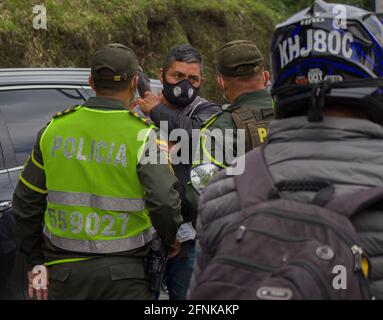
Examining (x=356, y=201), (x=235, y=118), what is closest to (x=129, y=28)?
(x=235, y=118)

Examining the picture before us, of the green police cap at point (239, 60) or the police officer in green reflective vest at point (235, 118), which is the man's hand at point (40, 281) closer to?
the police officer in green reflective vest at point (235, 118)

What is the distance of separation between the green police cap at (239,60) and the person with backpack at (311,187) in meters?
1.27

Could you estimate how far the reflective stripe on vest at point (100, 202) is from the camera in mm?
2814

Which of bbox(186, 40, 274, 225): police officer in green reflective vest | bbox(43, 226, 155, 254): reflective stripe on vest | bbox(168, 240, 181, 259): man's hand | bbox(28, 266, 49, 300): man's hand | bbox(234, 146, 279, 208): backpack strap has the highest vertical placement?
bbox(186, 40, 274, 225): police officer in green reflective vest

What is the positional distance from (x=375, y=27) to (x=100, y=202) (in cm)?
152

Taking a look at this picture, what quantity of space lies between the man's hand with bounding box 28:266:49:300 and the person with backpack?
1513 millimetres

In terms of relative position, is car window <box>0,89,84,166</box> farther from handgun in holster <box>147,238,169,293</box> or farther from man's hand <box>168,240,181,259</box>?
handgun in holster <box>147,238,169,293</box>

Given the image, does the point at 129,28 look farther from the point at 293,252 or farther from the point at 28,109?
the point at 293,252

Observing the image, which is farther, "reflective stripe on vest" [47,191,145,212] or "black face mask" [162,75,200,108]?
"black face mask" [162,75,200,108]

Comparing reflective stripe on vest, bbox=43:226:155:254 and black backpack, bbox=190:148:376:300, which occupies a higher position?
black backpack, bbox=190:148:376:300

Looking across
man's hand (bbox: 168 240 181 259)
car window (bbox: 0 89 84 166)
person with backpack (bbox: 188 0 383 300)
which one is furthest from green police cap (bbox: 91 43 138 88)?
car window (bbox: 0 89 84 166)

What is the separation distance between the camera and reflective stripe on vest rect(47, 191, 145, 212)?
2.81 m

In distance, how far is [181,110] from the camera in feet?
11.8

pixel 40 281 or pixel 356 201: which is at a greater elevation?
pixel 356 201
